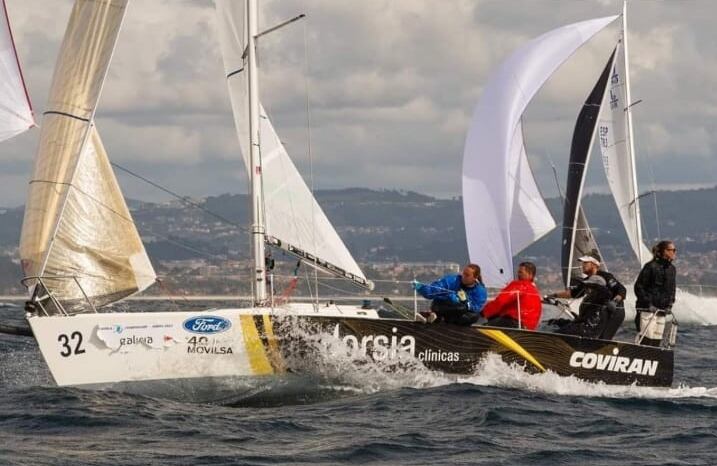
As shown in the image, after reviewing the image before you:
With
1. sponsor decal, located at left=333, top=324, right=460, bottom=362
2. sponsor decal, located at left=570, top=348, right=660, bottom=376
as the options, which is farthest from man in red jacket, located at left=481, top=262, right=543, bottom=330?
sponsor decal, located at left=333, top=324, right=460, bottom=362

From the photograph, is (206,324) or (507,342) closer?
(206,324)

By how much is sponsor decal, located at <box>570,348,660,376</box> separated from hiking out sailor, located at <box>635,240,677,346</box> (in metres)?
0.37

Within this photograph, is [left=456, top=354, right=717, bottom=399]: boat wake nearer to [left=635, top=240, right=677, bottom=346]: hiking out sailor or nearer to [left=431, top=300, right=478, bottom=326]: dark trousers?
[left=431, top=300, right=478, bottom=326]: dark trousers

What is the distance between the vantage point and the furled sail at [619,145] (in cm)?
3244

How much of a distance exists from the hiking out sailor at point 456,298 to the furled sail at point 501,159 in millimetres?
7311

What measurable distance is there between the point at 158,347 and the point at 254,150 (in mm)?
2475

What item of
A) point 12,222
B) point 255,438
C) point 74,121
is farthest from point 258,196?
point 12,222

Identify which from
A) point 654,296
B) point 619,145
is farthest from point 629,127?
point 654,296

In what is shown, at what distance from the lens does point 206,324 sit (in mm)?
13750

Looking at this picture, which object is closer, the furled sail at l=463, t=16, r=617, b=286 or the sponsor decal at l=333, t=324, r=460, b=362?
the sponsor decal at l=333, t=324, r=460, b=362

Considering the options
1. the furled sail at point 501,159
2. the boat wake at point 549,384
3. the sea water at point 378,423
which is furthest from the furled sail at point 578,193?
the boat wake at point 549,384

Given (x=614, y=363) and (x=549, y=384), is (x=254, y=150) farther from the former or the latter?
(x=614, y=363)

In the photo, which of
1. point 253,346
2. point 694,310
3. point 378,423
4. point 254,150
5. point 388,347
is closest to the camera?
point 378,423

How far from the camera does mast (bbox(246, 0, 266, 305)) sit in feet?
48.0
